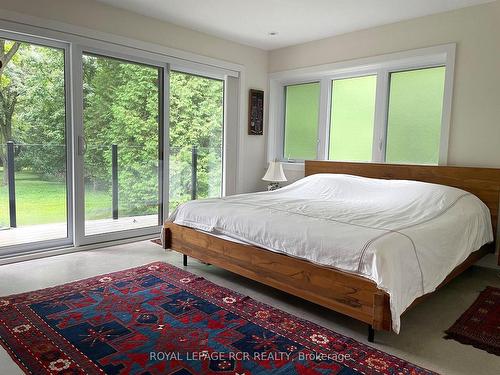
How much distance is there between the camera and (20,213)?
11.6ft

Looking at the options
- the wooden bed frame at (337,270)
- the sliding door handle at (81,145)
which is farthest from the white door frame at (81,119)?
the wooden bed frame at (337,270)

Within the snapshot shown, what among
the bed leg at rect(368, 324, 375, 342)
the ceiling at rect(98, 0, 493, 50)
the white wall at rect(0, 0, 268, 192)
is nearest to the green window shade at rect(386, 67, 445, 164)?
the ceiling at rect(98, 0, 493, 50)

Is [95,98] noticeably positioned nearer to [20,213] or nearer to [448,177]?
[20,213]

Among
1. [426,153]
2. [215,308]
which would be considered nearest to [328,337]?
[215,308]

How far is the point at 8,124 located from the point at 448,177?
4140 mm

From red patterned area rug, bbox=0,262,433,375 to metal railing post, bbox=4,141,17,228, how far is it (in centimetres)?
112

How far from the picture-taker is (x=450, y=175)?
143 inches

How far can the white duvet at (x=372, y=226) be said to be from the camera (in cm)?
208

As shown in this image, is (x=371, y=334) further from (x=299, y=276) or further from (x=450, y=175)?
(x=450, y=175)

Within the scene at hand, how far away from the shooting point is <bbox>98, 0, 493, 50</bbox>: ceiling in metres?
3.60

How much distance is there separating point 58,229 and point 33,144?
877 millimetres

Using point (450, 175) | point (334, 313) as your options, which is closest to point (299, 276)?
point (334, 313)

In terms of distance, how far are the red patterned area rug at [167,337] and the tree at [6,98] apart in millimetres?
1481

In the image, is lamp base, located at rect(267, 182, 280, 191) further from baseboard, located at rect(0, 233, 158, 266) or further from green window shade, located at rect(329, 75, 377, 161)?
baseboard, located at rect(0, 233, 158, 266)
